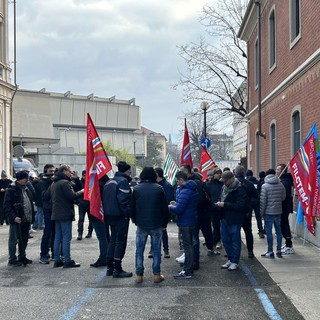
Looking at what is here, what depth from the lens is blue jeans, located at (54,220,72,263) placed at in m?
9.34

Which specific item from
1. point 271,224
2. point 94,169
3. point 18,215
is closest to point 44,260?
point 18,215

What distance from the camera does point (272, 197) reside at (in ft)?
32.9

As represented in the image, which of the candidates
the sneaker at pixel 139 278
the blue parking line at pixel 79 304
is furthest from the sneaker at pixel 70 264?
the sneaker at pixel 139 278

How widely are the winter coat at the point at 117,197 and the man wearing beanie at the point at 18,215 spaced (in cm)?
192

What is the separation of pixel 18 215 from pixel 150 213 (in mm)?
3009

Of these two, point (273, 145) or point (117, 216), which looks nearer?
point (117, 216)

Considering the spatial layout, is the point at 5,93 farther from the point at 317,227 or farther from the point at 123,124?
the point at 123,124

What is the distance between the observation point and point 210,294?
728 cm

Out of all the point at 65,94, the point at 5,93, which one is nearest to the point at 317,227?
the point at 5,93

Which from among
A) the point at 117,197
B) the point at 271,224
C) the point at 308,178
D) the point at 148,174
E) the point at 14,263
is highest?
the point at 148,174

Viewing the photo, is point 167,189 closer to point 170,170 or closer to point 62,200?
point 62,200

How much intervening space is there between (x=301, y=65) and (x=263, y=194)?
465 centimetres

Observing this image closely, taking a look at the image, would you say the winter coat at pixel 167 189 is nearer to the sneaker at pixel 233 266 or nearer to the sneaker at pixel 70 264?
the sneaker at pixel 233 266

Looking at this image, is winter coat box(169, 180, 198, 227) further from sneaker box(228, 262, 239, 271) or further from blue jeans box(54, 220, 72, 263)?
blue jeans box(54, 220, 72, 263)
